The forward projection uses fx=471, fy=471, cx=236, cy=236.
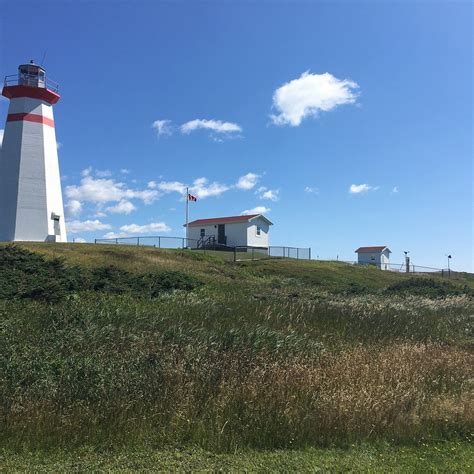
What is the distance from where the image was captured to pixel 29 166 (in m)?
34.4

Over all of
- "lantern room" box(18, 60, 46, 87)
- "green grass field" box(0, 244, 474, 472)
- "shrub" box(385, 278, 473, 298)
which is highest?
"lantern room" box(18, 60, 46, 87)

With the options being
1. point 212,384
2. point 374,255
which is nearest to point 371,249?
point 374,255

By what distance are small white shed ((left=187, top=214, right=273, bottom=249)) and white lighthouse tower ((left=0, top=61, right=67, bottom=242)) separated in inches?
782

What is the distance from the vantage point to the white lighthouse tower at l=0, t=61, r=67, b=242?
3403cm

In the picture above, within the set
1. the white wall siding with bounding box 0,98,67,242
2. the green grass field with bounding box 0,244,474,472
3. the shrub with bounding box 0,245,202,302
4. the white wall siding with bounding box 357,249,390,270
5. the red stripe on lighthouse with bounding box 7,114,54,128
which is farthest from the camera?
the white wall siding with bounding box 357,249,390,270

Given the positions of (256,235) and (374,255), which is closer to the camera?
(256,235)

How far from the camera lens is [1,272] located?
14094 millimetres

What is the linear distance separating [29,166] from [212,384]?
32516mm

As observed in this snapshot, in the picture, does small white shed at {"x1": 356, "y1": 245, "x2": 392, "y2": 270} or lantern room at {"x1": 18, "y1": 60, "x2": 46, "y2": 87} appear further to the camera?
small white shed at {"x1": 356, "y1": 245, "x2": 392, "y2": 270}

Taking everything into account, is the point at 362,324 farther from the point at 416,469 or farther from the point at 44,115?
the point at 44,115

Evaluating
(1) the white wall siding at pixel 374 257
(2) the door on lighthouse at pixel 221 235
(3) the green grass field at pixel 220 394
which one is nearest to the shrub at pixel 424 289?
(3) the green grass field at pixel 220 394

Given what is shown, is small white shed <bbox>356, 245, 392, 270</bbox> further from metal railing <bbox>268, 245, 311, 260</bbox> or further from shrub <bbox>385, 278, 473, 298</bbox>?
shrub <bbox>385, 278, 473, 298</bbox>

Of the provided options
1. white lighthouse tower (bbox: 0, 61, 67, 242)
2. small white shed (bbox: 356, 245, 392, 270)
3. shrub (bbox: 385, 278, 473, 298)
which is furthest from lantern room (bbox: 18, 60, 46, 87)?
small white shed (bbox: 356, 245, 392, 270)

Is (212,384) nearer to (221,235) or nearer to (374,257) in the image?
(221,235)
